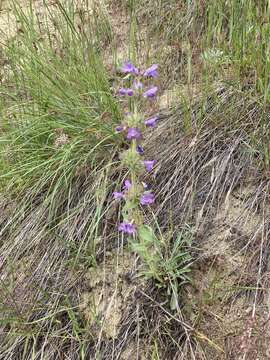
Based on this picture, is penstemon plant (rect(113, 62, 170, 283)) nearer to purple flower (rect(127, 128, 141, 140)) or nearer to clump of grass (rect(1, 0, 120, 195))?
purple flower (rect(127, 128, 141, 140))

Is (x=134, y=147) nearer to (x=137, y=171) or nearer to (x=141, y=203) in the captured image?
(x=137, y=171)

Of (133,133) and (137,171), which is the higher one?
(133,133)

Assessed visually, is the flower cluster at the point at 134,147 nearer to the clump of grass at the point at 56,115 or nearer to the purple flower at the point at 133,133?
the purple flower at the point at 133,133

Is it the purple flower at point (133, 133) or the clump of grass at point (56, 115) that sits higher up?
the purple flower at point (133, 133)

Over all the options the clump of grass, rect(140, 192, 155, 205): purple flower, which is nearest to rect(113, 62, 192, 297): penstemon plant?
rect(140, 192, 155, 205): purple flower

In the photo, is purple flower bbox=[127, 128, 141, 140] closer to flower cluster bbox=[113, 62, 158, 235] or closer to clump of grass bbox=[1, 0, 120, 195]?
flower cluster bbox=[113, 62, 158, 235]

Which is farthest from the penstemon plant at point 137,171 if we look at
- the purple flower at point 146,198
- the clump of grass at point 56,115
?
the clump of grass at point 56,115

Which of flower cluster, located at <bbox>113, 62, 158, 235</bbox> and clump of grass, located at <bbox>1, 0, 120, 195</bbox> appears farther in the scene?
clump of grass, located at <bbox>1, 0, 120, 195</bbox>

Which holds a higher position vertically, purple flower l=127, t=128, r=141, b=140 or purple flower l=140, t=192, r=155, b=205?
purple flower l=127, t=128, r=141, b=140

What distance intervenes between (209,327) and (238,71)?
3.72ft

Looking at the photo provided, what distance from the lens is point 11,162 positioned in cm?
229

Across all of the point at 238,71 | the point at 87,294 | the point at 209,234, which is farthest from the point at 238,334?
the point at 238,71

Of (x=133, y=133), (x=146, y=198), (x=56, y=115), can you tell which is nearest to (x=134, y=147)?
(x=133, y=133)

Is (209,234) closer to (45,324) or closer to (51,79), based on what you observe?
(45,324)
